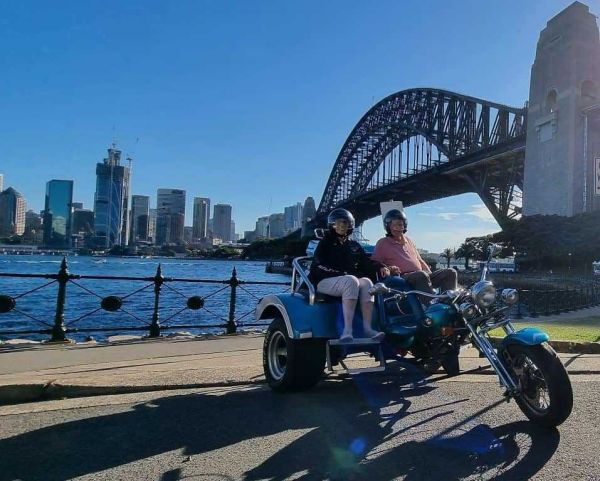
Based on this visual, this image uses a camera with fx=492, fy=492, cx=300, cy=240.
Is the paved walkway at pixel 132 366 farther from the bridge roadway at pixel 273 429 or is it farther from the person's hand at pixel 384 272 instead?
the person's hand at pixel 384 272

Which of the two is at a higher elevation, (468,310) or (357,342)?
(468,310)

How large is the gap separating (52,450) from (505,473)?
2746mm

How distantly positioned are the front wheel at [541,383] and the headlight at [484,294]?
1.22 ft

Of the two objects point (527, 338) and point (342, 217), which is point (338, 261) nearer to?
point (342, 217)

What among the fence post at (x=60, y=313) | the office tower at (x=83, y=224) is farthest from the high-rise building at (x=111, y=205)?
the fence post at (x=60, y=313)

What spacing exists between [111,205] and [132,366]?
A: 112545mm

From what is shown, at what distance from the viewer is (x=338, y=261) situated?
16.0 ft

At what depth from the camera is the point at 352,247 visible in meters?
5.12

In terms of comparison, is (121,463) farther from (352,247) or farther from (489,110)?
(489,110)

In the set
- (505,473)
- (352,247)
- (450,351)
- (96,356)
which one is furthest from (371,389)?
(96,356)

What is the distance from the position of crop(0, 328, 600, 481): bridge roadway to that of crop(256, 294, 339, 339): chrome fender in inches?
23.7

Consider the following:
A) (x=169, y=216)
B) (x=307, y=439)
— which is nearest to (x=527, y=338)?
(x=307, y=439)

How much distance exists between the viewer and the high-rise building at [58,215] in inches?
3738

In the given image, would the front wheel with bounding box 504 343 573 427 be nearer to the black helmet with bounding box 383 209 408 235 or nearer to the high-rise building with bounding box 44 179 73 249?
the black helmet with bounding box 383 209 408 235
